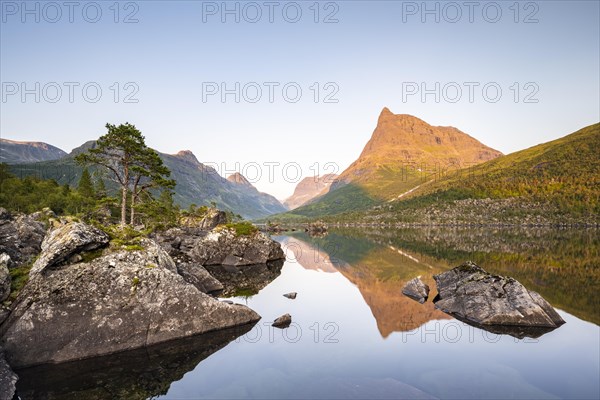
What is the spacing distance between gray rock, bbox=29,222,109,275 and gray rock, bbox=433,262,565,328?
25331 millimetres

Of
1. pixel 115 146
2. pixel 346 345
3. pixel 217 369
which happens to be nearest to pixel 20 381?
pixel 217 369

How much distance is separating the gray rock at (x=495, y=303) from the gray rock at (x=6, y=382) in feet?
83.4

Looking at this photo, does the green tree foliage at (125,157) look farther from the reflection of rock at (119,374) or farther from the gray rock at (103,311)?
the reflection of rock at (119,374)

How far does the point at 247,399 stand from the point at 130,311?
9.52 metres

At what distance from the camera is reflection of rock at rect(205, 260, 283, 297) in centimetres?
3573

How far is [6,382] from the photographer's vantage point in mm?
13867

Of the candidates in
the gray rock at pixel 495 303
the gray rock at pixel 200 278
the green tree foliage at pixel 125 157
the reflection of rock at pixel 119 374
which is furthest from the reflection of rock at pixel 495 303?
the green tree foliage at pixel 125 157

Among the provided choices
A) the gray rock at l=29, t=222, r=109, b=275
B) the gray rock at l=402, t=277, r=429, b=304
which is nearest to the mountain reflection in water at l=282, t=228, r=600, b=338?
the gray rock at l=402, t=277, r=429, b=304

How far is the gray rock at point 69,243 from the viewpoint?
20516 mm

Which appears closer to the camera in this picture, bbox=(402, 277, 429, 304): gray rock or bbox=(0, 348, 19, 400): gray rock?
bbox=(0, 348, 19, 400): gray rock

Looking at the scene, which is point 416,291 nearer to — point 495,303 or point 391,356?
point 495,303

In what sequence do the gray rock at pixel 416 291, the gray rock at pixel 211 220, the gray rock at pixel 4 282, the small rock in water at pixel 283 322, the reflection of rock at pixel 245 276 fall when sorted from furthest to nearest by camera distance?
the gray rock at pixel 211 220 → the reflection of rock at pixel 245 276 → the gray rock at pixel 416 291 → the small rock in water at pixel 283 322 → the gray rock at pixel 4 282

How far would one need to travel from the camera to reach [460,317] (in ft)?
82.8

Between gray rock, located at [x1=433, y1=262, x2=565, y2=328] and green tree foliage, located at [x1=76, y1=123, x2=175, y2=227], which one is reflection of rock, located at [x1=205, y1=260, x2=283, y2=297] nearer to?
green tree foliage, located at [x1=76, y1=123, x2=175, y2=227]
